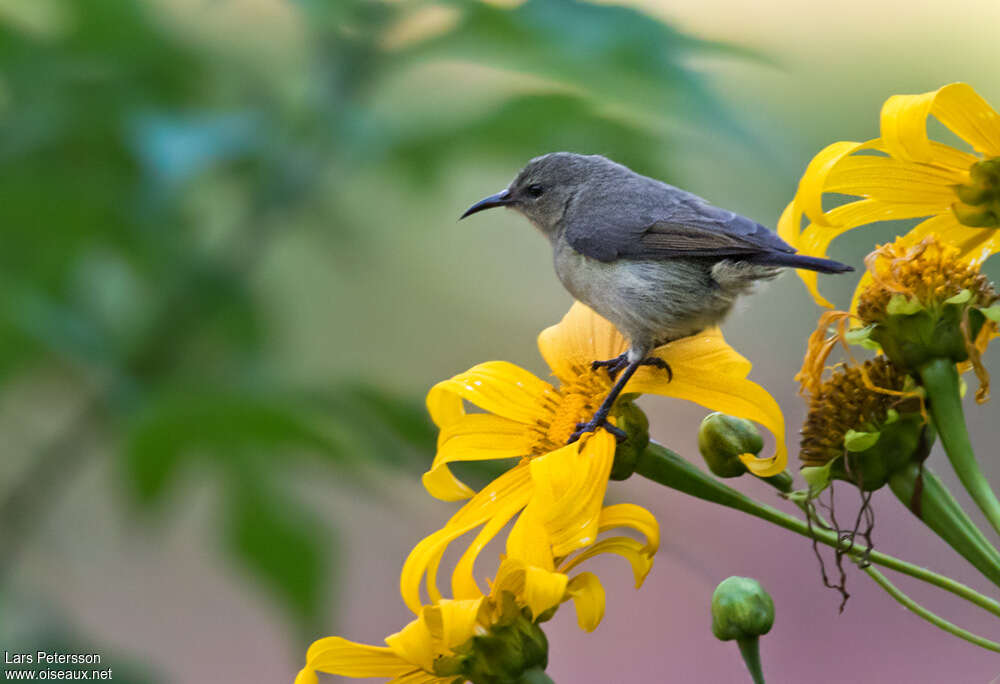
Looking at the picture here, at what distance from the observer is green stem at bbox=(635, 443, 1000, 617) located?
1047 millimetres

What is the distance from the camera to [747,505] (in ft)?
3.77

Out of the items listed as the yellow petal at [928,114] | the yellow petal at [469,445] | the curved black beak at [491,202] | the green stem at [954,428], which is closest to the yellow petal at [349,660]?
the yellow petal at [469,445]

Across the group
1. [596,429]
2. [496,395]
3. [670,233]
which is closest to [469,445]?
[496,395]

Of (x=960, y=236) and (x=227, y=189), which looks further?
(x=227, y=189)

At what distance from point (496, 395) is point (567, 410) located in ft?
0.31

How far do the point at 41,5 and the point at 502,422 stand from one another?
39.1 inches

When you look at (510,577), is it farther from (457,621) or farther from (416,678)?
(416,678)

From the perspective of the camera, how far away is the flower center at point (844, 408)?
117cm

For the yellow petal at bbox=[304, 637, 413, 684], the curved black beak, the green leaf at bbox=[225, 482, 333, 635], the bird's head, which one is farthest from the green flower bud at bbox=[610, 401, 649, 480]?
the bird's head

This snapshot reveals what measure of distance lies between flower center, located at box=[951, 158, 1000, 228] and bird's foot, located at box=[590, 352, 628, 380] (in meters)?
0.50

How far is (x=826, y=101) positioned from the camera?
2.92 meters

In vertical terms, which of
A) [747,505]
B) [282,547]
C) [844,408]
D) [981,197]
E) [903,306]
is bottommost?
[282,547]

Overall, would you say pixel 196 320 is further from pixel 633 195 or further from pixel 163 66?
pixel 633 195

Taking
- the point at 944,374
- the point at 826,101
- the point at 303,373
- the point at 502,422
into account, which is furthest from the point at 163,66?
the point at 826,101
